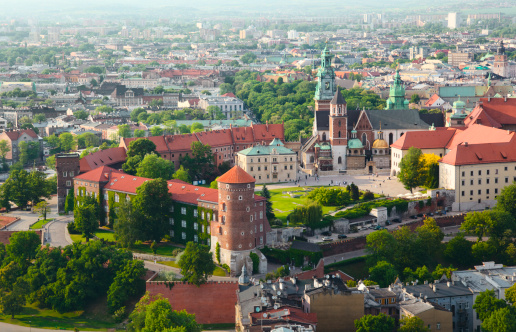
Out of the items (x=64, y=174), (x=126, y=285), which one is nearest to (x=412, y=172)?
(x=64, y=174)

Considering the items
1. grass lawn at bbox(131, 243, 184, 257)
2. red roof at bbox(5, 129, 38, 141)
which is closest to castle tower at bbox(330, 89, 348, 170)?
grass lawn at bbox(131, 243, 184, 257)

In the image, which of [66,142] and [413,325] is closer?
[413,325]

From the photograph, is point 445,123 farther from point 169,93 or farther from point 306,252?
point 169,93

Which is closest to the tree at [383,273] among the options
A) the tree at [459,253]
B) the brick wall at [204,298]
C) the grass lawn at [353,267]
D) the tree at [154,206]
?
the grass lawn at [353,267]

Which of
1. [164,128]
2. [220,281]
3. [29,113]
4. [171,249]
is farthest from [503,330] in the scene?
[29,113]

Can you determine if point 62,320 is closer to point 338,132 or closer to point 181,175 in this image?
point 181,175
